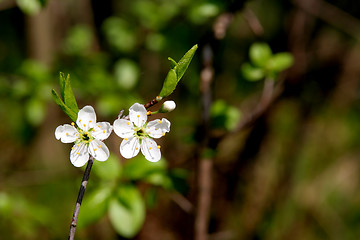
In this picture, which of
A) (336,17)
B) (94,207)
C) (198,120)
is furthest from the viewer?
(336,17)

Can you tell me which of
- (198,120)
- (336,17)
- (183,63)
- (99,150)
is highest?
(336,17)

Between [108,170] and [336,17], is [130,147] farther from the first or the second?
[336,17]

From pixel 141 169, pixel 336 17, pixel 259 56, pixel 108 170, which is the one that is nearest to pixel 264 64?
pixel 259 56

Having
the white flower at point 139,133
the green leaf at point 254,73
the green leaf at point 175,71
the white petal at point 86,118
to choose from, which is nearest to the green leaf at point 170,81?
the green leaf at point 175,71

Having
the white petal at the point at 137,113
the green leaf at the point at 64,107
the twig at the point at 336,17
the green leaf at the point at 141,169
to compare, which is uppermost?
the twig at the point at 336,17

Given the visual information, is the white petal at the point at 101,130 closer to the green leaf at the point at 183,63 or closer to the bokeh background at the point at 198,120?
the green leaf at the point at 183,63

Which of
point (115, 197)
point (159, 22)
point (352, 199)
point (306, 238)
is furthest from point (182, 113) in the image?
point (115, 197)
